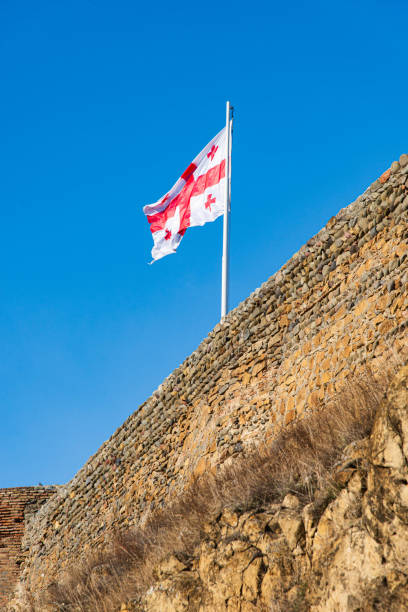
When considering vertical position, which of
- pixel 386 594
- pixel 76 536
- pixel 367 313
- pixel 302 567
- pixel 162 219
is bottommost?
pixel 386 594

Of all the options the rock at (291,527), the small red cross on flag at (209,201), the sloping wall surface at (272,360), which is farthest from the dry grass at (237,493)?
the small red cross on flag at (209,201)

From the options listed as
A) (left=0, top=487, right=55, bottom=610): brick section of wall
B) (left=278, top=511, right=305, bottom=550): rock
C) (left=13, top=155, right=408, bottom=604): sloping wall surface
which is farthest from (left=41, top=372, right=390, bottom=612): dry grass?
(left=0, top=487, right=55, bottom=610): brick section of wall

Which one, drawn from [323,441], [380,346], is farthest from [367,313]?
[323,441]

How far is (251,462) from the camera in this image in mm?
8609

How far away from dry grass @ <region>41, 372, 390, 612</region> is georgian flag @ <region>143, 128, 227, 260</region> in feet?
30.1

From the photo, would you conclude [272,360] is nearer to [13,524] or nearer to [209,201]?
[209,201]

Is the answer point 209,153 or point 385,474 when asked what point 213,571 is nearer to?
point 385,474

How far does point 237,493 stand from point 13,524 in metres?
17.2

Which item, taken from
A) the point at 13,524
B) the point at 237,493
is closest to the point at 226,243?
the point at 237,493

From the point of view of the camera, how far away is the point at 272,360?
38.7 ft

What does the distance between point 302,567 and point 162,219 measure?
13602 millimetres

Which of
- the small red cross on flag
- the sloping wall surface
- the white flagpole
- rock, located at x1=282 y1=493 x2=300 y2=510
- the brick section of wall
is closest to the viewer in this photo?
rock, located at x1=282 y1=493 x2=300 y2=510

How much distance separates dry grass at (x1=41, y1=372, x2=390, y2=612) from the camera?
656 centimetres

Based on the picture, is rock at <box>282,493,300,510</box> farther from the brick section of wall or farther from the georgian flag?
the brick section of wall
